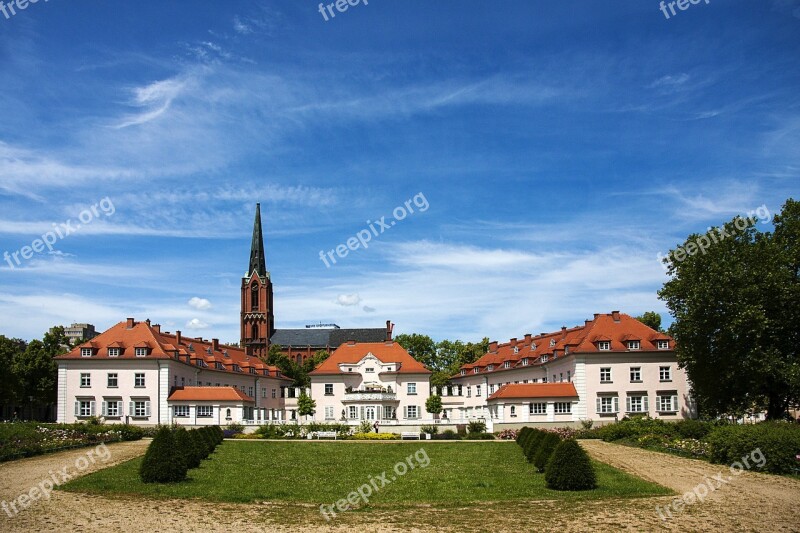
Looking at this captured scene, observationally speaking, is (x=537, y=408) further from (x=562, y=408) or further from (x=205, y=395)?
(x=205, y=395)

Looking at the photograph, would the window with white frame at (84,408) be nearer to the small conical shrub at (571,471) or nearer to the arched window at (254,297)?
the small conical shrub at (571,471)

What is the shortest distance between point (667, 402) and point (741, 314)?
1801cm

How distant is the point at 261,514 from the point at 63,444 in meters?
23.5

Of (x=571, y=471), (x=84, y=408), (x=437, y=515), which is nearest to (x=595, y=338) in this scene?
(x=571, y=471)

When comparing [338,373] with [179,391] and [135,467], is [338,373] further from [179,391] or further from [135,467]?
[135,467]

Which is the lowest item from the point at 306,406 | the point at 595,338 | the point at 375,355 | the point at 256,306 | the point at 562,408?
the point at 306,406

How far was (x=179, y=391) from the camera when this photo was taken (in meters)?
63.4

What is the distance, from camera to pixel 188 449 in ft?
92.6

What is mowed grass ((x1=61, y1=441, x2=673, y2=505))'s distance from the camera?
850 inches

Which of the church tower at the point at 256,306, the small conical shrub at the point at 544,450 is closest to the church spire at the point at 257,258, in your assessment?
the church tower at the point at 256,306

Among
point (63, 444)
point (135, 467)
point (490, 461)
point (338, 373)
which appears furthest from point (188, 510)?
point (338, 373)

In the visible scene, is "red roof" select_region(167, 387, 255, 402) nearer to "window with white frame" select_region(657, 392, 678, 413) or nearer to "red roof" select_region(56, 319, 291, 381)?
"red roof" select_region(56, 319, 291, 381)

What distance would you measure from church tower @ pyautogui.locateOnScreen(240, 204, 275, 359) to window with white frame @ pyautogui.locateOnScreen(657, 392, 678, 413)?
79.3 metres

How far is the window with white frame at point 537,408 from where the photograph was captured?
58500 mm
